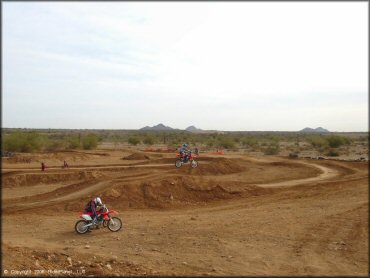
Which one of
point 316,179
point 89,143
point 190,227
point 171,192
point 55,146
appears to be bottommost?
point 190,227

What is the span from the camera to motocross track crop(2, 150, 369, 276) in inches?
391

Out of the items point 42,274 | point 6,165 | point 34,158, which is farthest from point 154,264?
point 34,158

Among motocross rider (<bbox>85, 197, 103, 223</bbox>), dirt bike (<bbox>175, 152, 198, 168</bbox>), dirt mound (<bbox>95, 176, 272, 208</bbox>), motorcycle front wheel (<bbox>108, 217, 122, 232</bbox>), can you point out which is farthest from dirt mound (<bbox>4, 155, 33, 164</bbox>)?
motorcycle front wheel (<bbox>108, 217, 122, 232</bbox>)

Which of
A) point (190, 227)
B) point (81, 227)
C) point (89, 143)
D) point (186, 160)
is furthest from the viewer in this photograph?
point (89, 143)

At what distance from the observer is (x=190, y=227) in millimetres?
14602

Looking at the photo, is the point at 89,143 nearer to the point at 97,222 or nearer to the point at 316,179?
the point at 316,179

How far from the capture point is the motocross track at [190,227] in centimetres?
993

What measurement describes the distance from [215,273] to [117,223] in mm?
5904

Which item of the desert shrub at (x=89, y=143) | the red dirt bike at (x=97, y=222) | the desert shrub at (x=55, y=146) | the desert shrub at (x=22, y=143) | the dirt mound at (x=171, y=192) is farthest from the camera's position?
the desert shrub at (x=89, y=143)

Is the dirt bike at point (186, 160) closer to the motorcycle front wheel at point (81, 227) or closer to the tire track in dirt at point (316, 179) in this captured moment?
the tire track in dirt at point (316, 179)

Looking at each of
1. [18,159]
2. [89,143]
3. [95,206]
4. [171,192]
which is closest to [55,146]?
[89,143]

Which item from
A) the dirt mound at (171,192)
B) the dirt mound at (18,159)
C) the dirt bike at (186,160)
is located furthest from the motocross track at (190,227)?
the dirt mound at (18,159)

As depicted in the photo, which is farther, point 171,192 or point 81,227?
point 171,192

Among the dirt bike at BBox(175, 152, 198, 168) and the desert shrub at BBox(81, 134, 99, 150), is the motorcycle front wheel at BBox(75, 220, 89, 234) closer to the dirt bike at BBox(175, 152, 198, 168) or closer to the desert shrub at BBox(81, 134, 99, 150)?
the dirt bike at BBox(175, 152, 198, 168)
